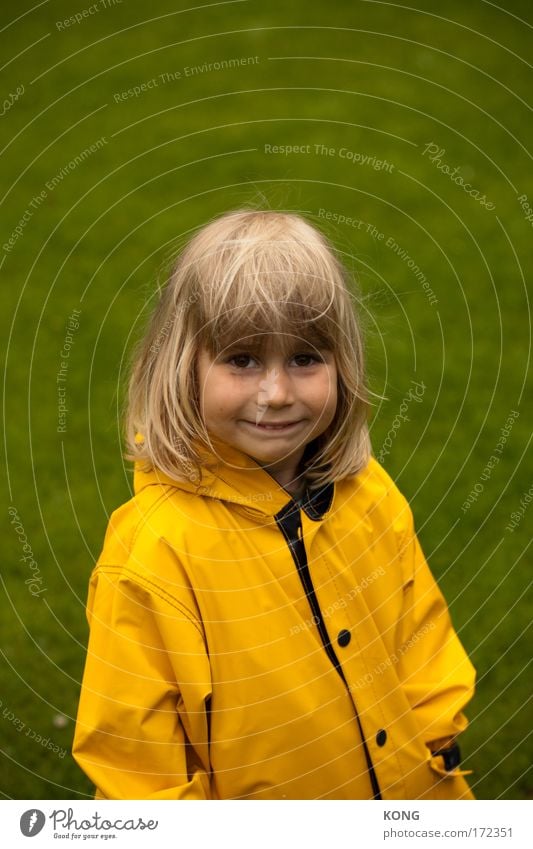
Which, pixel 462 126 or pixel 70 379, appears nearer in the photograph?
pixel 70 379

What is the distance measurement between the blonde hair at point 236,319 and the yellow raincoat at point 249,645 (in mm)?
65

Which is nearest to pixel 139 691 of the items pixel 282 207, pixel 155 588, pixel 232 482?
pixel 155 588

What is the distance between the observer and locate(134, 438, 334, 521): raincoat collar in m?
2.06

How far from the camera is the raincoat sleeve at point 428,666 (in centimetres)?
236

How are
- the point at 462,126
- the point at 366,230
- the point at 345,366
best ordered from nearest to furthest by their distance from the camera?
the point at 345,366 < the point at 366,230 < the point at 462,126

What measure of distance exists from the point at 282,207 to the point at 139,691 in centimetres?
277

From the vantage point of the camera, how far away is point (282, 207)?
4.38 meters

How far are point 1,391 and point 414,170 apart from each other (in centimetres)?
246

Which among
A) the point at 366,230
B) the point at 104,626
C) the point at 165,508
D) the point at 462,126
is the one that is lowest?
the point at 104,626

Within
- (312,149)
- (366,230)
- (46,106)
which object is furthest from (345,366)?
(46,106)

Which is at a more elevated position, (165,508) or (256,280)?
(256,280)

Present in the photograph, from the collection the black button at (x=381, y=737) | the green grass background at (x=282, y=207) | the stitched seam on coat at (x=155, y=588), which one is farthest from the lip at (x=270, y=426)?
the green grass background at (x=282, y=207)

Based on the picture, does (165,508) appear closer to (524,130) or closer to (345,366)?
(345,366)

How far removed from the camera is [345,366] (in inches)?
83.9
